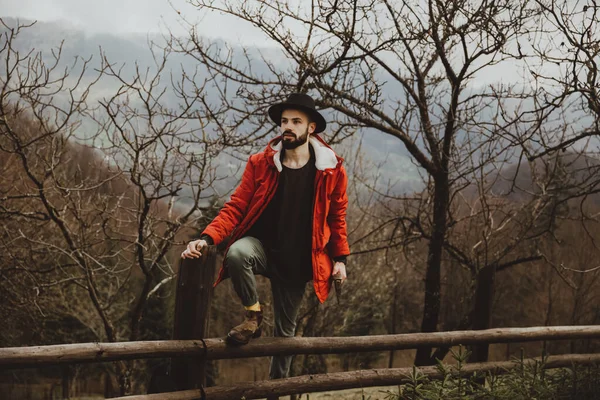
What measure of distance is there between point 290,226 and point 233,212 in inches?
14.4

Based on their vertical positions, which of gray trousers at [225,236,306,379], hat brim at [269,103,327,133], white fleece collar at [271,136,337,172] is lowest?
gray trousers at [225,236,306,379]

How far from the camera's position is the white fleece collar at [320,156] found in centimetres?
354

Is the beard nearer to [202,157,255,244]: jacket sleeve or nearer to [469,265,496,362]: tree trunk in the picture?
[202,157,255,244]: jacket sleeve

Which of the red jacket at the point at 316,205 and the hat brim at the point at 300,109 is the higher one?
the hat brim at the point at 300,109

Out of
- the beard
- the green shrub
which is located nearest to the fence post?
the beard

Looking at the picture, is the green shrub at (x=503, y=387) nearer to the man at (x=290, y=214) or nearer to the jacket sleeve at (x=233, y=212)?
the man at (x=290, y=214)

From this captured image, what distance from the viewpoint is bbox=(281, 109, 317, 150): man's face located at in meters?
3.54

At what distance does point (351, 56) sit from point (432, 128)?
1.46m

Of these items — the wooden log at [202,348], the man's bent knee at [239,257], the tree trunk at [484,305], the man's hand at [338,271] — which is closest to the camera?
the wooden log at [202,348]

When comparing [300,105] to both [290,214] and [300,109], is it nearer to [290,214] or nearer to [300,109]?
[300,109]

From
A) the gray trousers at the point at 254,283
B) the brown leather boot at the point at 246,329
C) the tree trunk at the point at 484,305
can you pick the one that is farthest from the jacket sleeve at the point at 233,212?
the tree trunk at the point at 484,305

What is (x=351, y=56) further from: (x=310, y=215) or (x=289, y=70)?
(x=310, y=215)

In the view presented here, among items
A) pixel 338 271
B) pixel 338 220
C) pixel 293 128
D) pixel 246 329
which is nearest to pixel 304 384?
pixel 246 329

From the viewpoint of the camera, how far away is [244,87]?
22.1 feet
